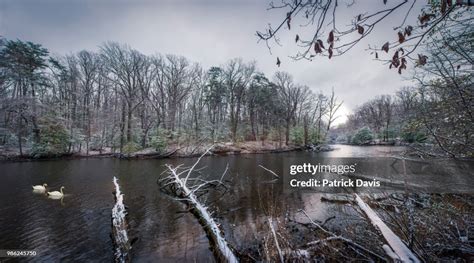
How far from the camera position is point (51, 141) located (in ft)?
58.7

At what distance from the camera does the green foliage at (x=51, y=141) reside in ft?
56.3

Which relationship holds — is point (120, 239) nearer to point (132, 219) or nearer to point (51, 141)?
point (132, 219)

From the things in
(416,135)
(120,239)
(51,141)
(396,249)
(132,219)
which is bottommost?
(132,219)

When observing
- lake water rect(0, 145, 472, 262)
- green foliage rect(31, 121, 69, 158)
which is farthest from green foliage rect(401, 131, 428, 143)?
green foliage rect(31, 121, 69, 158)

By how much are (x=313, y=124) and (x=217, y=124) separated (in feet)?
53.3

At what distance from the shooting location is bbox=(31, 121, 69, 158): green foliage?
17172 millimetres

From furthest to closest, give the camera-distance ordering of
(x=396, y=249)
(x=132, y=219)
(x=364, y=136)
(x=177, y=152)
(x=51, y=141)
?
(x=364, y=136) → (x=177, y=152) → (x=51, y=141) → (x=132, y=219) → (x=396, y=249)

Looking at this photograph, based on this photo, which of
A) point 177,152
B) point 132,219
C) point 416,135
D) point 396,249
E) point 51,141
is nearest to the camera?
point 396,249

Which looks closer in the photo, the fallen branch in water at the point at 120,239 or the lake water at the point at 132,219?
the fallen branch in water at the point at 120,239

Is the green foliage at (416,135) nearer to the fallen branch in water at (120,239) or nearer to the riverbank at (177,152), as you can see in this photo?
the fallen branch in water at (120,239)

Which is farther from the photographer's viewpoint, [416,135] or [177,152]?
[177,152]

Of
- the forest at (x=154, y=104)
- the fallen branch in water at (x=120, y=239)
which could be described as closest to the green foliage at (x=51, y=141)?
the forest at (x=154, y=104)

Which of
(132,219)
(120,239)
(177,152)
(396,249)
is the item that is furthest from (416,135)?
(177,152)

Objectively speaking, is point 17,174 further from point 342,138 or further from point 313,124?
point 342,138
